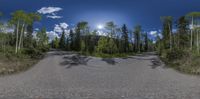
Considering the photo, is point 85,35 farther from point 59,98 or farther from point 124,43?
point 59,98

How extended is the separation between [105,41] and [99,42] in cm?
144

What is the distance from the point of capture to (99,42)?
58469 mm

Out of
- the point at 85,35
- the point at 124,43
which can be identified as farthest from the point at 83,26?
the point at 124,43

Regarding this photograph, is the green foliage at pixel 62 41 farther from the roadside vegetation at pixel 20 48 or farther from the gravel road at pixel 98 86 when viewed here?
the gravel road at pixel 98 86

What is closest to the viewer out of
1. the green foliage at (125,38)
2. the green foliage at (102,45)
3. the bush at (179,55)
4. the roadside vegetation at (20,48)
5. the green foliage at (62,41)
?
the roadside vegetation at (20,48)

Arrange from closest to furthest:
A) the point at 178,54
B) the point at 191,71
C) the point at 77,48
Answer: the point at 191,71 < the point at 178,54 < the point at 77,48

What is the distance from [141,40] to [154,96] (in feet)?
309

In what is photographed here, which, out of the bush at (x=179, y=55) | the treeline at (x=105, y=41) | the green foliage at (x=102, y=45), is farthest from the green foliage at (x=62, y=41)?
the bush at (x=179, y=55)

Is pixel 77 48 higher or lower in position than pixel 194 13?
lower

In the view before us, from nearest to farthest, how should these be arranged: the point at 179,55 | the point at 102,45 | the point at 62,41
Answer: the point at 179,55
the point at 102,45
the point at 62,41

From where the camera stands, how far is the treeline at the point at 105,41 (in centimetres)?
6034

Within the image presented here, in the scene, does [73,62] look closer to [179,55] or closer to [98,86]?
[179,55]

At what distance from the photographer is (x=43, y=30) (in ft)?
253

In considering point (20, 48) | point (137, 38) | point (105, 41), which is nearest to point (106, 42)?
point (105, 41)
